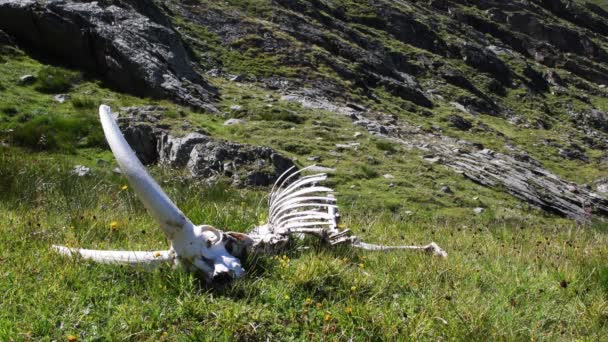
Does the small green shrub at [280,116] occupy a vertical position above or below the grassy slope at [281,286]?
below

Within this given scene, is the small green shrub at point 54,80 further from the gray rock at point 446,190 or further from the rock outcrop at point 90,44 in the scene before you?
the gray rock at point 446,190

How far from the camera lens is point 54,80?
17953mm

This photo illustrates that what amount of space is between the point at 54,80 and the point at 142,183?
54.3 ft

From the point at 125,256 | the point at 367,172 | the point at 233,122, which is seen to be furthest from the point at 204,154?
the point at 125,256

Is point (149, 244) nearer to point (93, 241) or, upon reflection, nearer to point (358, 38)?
point (93, 241)

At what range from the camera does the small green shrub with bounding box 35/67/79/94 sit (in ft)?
57.7

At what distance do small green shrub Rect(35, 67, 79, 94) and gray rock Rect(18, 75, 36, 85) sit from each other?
15 cm

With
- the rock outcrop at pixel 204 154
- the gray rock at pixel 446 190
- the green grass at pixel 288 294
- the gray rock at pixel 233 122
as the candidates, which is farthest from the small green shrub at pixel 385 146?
the green grass at pixel 288 294

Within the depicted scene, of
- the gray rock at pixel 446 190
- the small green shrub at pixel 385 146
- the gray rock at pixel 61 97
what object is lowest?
the small green shrub at pixel 385 146

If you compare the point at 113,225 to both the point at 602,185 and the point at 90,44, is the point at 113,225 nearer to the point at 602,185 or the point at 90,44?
the point at 90,44

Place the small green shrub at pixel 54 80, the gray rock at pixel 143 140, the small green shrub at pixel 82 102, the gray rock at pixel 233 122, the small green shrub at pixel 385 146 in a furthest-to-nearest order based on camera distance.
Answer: the small green shrub at pixel 385 146, the gray rock at pixel 233 122, the small green shrub at pixel 54 80, the small green shrub at pixel 82 102, the gray rock at pixel 143 140

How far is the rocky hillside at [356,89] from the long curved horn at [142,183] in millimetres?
10493

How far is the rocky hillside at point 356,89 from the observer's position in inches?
787

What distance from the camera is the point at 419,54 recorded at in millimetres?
55031
